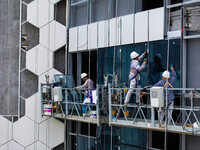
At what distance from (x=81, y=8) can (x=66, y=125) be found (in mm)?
5376

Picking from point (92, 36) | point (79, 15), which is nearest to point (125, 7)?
point (92, 36)

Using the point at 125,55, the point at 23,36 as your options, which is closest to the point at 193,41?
the point at 125,55

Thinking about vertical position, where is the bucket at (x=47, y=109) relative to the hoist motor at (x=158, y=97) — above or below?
below

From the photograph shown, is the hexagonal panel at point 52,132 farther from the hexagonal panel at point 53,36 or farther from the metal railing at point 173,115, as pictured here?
the metal railing at point 173,115

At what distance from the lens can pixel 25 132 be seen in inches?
551

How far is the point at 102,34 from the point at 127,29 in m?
1.40

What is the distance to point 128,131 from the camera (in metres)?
11.1

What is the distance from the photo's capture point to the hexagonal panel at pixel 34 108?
13.9 meters

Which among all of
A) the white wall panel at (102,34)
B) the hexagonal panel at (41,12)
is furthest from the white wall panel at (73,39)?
the white wall panel at (102,34)

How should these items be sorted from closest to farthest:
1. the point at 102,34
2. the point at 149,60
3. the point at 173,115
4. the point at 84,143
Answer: the point at 173,115 → the point at 149,60 → the point at 102,34 → the point at 84,143

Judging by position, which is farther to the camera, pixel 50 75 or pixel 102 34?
pixel 50 75

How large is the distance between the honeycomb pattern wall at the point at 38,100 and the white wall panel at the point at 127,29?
144 inches

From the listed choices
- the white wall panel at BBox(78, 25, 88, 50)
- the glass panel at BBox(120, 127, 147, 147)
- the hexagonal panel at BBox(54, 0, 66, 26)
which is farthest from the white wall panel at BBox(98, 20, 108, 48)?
the glass panel at BBox(120, 127, 147, 147)

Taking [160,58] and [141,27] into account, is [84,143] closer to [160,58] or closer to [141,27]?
[160,58]
